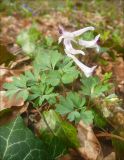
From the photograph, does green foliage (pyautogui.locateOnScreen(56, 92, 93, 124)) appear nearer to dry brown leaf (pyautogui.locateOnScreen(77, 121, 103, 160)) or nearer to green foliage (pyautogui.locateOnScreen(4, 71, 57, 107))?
green foliage (pyautogui.locateOnScreen(4, 71, 57, 107))

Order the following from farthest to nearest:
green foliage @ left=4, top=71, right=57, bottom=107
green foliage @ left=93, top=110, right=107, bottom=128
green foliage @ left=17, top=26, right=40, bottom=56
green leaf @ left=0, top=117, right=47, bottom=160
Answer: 1. green foliage @ left=17, top=26, right=40, bottom=56
2. green foliage @ left=93, top=110, right=107, bottom=128
3. green foliage @ left=4, top=71, right=57, bottom=107
4. green leaf @ left=0, top=117, right=47, bottom=160

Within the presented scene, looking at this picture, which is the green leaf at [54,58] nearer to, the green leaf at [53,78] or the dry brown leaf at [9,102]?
the green leaf at [53,78]

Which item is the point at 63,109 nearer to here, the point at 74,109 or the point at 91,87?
the point at 74,109

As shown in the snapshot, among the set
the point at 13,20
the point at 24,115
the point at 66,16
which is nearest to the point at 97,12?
the point at 66,16

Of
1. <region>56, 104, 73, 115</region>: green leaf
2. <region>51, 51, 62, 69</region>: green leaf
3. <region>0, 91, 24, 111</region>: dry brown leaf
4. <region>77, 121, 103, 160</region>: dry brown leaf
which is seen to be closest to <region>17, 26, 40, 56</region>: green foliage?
<region>0, 91, 24, 111</region>: dry brown leaf

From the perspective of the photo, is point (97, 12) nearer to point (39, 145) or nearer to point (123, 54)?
point (123, 54)

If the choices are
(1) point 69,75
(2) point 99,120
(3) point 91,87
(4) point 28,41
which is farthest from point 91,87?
(4) point 28,41
